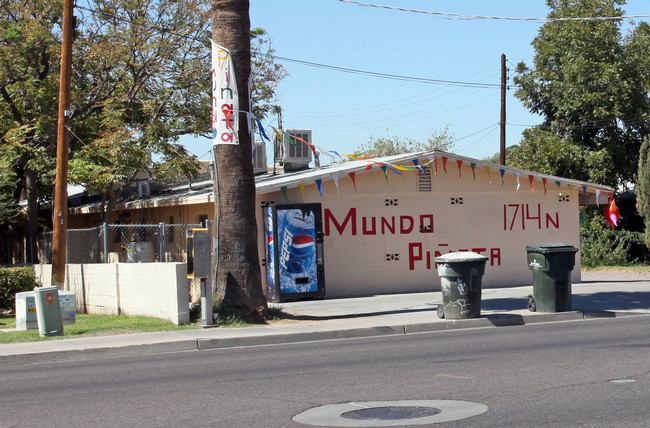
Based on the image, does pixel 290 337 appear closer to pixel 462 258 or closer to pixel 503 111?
pixel 462 258

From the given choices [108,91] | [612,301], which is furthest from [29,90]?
[612,301]

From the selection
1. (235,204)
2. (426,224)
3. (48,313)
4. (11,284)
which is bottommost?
(48,313)

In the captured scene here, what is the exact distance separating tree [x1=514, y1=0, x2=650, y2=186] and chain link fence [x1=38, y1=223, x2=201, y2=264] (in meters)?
19.5

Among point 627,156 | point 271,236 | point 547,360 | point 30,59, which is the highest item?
point 30,59

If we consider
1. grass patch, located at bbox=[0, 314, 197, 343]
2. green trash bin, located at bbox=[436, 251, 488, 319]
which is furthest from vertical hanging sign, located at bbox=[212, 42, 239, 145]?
green trash bin, located at bbox=[436, 251, 488, 319]

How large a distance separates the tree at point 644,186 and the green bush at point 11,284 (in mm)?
23254

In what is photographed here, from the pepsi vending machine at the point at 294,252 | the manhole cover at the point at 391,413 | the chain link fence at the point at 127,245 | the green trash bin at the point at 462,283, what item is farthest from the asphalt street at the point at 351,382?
the chain link fence at the point at 127,245

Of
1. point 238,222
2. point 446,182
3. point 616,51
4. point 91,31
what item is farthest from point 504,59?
point 238,222

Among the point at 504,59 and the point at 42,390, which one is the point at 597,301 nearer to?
the point at 42,390

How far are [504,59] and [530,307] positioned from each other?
2086 cm

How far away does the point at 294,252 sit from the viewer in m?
20.0

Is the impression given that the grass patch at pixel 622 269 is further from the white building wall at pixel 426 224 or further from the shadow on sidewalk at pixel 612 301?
the shadow on sidewalk at pixel 612 301

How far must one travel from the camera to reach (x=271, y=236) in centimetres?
1986

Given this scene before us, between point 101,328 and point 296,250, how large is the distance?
593 centimetres
